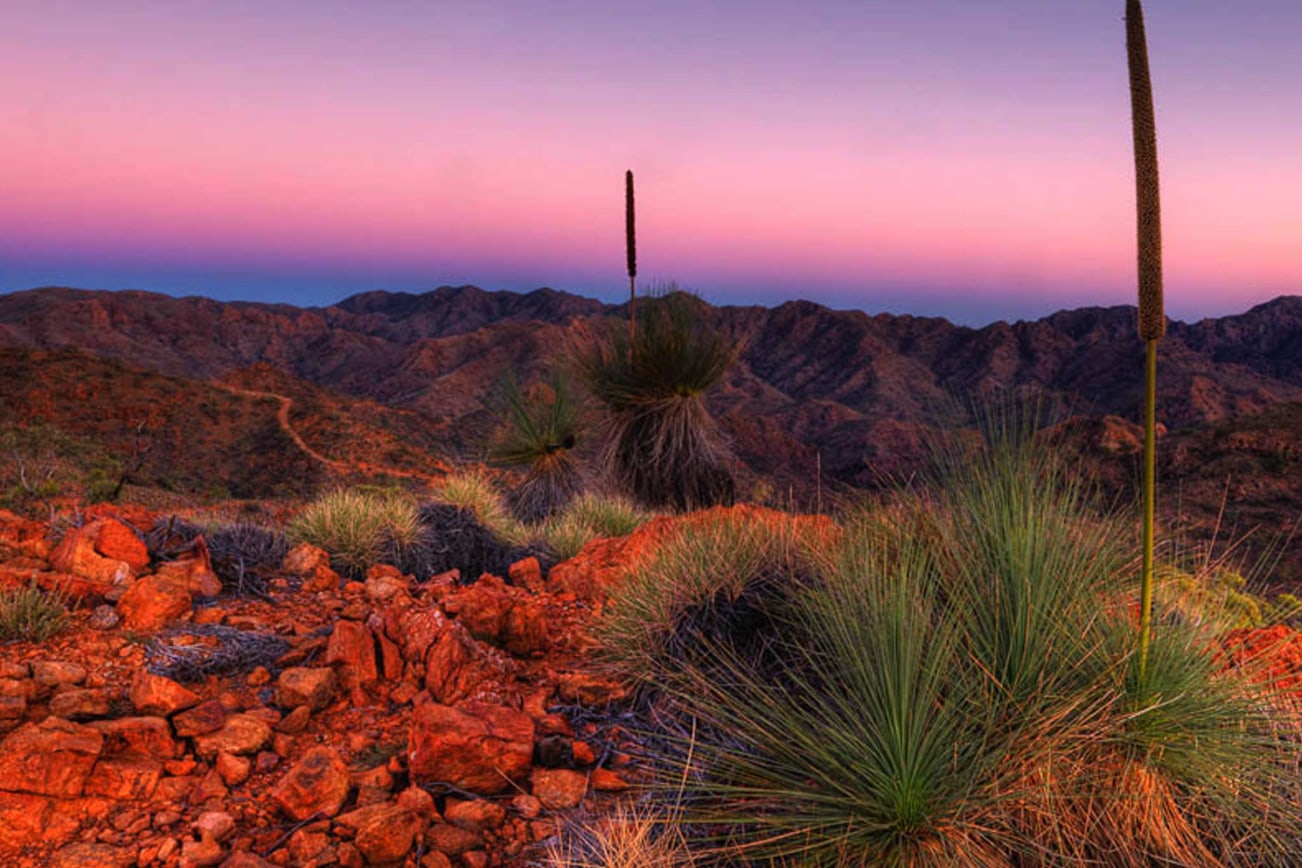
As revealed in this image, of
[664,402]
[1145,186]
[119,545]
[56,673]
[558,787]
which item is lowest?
[558,787]

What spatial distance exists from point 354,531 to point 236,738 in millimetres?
4235

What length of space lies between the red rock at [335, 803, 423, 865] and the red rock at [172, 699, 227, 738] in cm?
94

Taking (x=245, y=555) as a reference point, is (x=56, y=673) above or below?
Result: above

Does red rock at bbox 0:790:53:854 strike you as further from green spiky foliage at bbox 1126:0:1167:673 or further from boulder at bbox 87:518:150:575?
green spiky foliage at bbox 1126:0:1167:673

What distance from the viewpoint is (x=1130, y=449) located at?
936 inches

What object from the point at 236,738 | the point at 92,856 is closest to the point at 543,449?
the point at 236,738

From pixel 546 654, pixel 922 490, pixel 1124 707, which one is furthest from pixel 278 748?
pixel 1124 707

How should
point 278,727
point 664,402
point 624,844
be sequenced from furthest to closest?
point 664,402 → point 278,727 → point 624,844

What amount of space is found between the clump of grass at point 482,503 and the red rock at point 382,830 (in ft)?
20.7

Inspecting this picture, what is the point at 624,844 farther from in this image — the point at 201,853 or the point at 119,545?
the point at 119,545

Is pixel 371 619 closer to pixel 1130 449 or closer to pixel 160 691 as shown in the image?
pixel 160 691

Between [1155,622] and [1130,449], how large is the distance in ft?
80.7

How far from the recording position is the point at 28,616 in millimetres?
3994

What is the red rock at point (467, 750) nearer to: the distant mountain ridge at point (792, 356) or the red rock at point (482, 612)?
the red rock at point (482, 612)
